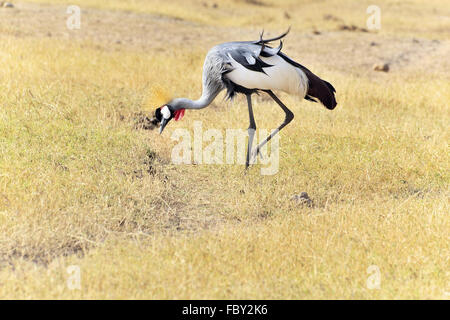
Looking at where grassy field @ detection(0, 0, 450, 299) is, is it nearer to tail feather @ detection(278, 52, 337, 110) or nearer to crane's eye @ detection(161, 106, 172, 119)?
crane's eye @ detection(161, 106, 172, 119)

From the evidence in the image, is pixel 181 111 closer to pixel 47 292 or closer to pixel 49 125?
pixel 49 125

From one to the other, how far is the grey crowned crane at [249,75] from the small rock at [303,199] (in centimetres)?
120

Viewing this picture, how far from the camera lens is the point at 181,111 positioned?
6.05 meters

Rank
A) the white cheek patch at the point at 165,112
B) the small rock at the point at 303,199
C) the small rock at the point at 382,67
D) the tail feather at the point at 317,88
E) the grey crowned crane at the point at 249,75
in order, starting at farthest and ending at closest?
1. the small rock at the point at 382,67
2. the tail feather at the point at 317,88
3. the white cheek patch at the point at 165,112
4. the grey crowned crane at the point at 249,75
5. the small rock at the point at 303,199

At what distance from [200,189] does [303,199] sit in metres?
1.12

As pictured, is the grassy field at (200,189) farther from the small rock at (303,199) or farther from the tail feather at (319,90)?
the tail feather at (319,90)

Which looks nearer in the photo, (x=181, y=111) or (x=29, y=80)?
(x=181, y=111)

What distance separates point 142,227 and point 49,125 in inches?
→ 96.7

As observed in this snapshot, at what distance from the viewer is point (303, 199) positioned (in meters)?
5.42

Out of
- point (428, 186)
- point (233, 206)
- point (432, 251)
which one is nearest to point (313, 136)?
point (428, 186)

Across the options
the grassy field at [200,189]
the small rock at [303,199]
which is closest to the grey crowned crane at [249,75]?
the grassy field at [200,189]

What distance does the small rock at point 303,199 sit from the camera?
17.7 ft

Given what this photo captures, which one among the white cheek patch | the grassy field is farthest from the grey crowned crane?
the grassy field
